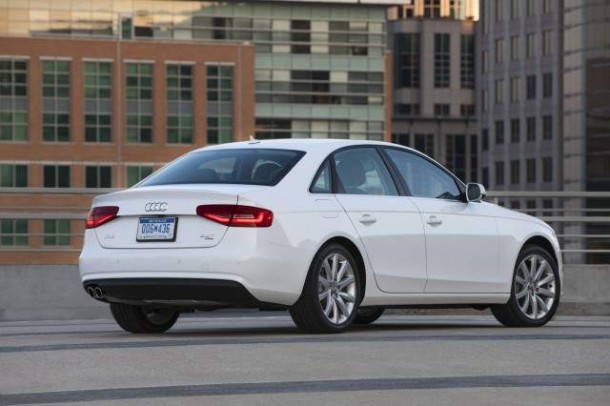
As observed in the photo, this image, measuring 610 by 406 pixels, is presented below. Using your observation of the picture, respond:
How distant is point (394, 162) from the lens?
13.3 m

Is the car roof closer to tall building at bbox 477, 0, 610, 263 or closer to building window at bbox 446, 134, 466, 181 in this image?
tall building at bbox 477, 0, 610, 263

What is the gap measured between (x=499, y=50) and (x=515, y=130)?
24.9ft

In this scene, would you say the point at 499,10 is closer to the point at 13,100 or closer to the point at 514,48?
the point at 514,48

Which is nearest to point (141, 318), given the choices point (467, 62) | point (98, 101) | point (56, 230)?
point (56, 230)

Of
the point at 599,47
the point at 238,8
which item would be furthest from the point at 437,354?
the point at 238,8

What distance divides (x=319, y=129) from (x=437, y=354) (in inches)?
4872

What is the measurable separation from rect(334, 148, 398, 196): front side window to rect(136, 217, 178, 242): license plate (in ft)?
4.47

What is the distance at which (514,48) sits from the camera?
12988cm

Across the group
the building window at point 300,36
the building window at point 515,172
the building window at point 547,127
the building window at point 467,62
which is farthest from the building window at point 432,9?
the building window at point 547,127

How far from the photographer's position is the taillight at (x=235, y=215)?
459 inches

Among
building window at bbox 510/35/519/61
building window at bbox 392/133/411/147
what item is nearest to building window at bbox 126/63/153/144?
building window at bbox 510/35/519/61

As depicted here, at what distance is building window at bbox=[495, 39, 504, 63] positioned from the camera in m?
132

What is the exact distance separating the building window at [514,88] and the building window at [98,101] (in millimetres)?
29669

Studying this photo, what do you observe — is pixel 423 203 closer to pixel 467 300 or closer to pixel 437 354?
pixel 467 300
